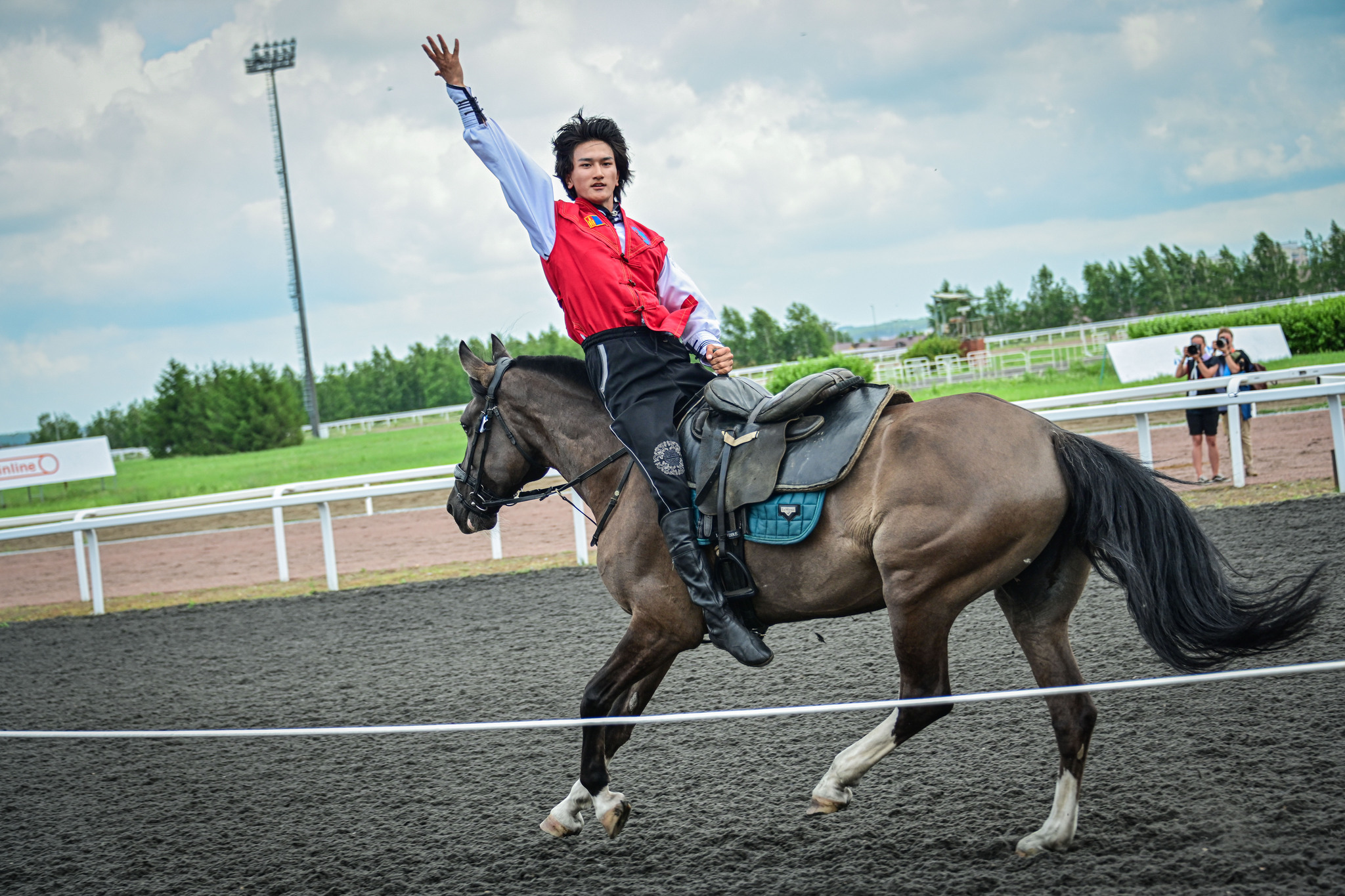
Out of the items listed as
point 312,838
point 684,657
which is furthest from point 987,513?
point 684,657

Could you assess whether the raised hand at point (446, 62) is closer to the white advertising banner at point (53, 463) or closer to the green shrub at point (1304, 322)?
the white advertising banner at point (53, 463)

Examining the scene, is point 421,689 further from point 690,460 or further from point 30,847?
point 690,460

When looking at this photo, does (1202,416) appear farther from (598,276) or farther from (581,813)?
(581,813)

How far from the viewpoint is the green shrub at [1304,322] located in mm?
21266

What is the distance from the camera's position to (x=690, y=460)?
3.88 metres

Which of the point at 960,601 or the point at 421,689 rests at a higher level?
the point at 960,601

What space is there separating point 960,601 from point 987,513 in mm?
334

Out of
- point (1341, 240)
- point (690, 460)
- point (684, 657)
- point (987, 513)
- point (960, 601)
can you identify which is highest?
point (1341, 240)

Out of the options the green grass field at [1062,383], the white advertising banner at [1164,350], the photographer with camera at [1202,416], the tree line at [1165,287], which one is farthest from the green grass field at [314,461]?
the tree line at [1165,287]

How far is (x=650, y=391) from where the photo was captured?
4.00 meters

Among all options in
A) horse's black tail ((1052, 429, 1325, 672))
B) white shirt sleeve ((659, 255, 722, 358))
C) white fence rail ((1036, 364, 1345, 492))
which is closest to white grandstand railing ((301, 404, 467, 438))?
white fence rail ((1036, 364, 1345, 492))

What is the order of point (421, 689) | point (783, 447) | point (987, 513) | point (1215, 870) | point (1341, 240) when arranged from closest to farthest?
point (1215, 870), point (987, 513), point (783, 447), point (421, 689), point (1341, 240)

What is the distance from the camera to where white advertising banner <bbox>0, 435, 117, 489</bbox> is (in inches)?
861

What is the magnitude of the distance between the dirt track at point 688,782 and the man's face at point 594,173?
105 inches
